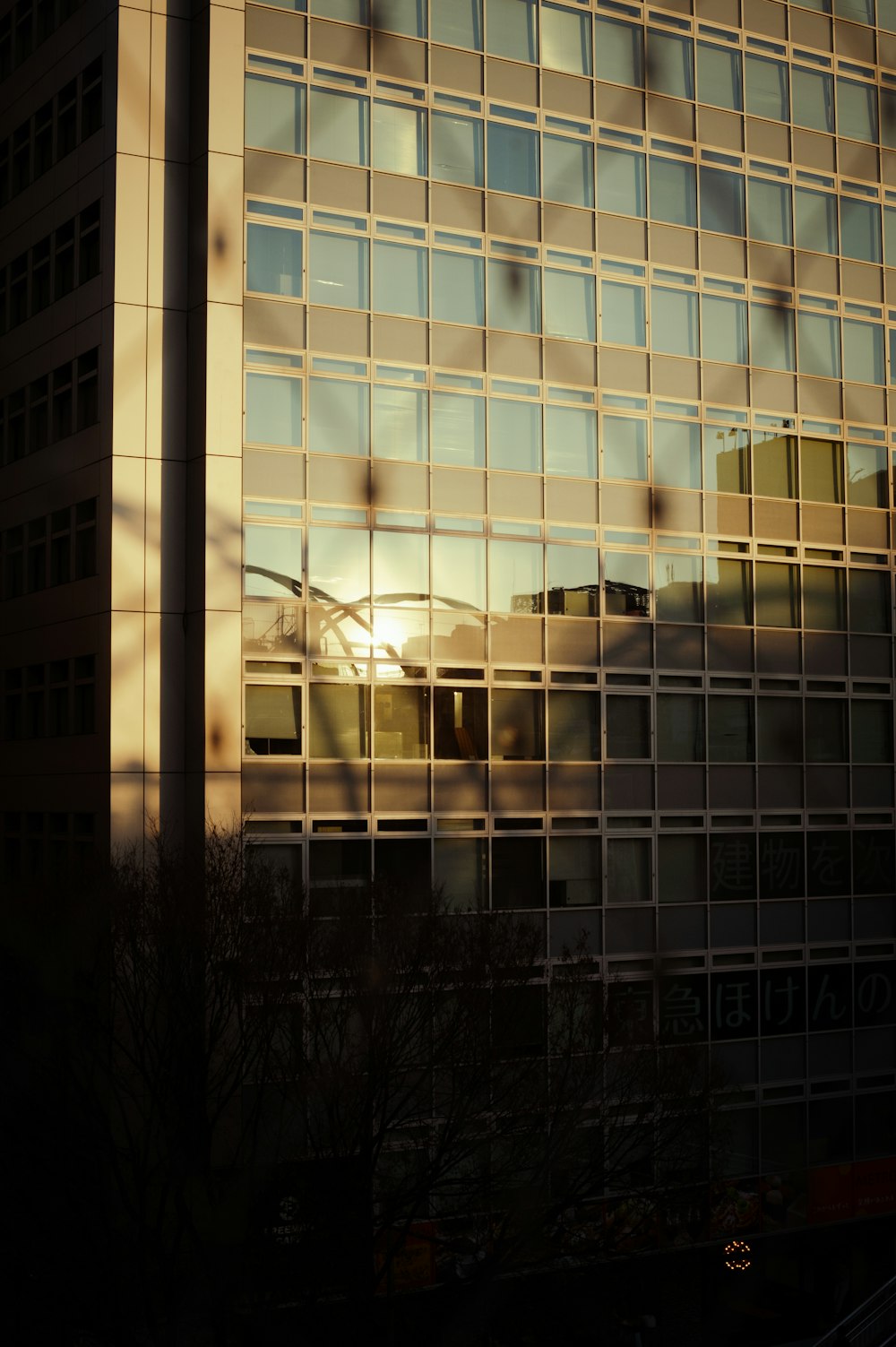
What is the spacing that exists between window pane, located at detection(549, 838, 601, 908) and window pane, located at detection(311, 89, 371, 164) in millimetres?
6999

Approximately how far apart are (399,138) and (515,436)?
10.2ft

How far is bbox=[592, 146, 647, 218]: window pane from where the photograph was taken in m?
15.7

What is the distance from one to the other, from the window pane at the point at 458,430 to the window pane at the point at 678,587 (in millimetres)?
2337

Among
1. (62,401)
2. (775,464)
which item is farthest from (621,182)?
(62,401)

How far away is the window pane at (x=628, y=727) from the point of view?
15453 mm

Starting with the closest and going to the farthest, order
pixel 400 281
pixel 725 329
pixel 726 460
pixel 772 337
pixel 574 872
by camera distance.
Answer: pixel 400 281 → pixel 574 872 → pixel 726 460 → pixel 725 329 → pixel 772 337

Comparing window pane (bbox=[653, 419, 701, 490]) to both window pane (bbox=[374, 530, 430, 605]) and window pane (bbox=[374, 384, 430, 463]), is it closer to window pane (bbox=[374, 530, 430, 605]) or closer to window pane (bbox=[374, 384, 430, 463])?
window pane (bbox=[374, 384, 430, 463])

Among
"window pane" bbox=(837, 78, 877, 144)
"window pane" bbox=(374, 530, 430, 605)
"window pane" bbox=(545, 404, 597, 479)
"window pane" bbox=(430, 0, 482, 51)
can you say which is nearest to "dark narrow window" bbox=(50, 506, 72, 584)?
"window pane" bbox=(374, 530, 430, 605)

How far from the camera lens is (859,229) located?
57.2 feet

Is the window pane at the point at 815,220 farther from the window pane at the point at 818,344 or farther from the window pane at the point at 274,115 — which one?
the window pane at the point at 274,115

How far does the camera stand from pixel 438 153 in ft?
48.6

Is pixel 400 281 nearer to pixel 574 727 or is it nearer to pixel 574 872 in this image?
pixel 574 727

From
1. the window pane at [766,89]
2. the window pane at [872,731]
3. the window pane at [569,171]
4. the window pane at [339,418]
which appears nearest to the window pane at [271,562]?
the window pane at [339,418]

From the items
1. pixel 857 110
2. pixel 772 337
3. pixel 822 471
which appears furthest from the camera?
pixel 857 110
